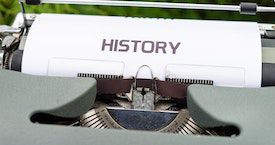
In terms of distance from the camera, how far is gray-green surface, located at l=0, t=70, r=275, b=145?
50.4 inches

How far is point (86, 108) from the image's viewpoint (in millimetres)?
1514

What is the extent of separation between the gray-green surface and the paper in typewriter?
9 centimetres

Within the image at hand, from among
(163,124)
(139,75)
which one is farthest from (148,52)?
(163,124)

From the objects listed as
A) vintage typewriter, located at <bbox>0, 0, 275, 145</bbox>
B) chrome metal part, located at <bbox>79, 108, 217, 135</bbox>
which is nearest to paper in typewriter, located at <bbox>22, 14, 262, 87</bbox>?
vintage typewriter, located at <bbox>0, 0, 275, 145</bbox>

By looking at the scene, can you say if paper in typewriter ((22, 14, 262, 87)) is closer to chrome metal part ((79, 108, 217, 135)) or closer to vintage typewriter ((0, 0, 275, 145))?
vintage typewriter ((0, 0, 275, 145))

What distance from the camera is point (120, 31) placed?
5.47ft

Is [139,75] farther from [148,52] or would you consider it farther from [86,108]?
[86,108]

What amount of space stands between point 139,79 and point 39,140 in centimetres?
40

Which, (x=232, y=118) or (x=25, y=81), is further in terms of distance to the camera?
(x=25, y=81)

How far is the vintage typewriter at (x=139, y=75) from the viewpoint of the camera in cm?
143

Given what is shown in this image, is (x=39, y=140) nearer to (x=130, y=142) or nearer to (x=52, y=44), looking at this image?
(x=130, y=142)

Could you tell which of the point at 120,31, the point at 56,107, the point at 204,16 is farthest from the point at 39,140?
the point at 204,16

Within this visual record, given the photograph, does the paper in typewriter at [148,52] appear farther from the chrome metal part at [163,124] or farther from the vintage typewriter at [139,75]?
the chrome metal part at [163,124]

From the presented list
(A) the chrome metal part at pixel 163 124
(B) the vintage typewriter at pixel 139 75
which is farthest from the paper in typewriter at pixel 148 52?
(A) the chrome metal part at pixel 163 124
